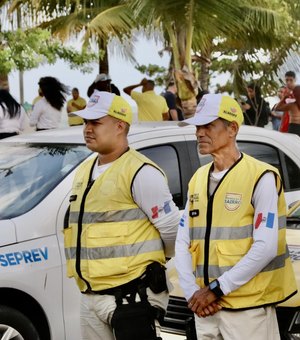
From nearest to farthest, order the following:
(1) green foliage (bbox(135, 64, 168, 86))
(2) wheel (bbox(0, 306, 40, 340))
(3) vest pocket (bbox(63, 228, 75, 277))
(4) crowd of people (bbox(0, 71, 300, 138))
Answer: (3) vest pocket (bbox(63, 228, 75, 277)) → (2) wheel (bbox(0, 306, 40, 340)) → (4) crowd of people (bbox(0, 71, 300, 138)) → (1) green foliage (bbox(135, 64, 168, 86))

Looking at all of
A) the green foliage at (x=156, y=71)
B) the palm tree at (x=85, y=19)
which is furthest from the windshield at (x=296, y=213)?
the green foliage at (x=156, y=71)

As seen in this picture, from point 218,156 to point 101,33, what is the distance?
15.0 metres

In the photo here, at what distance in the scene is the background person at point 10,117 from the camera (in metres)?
10.9

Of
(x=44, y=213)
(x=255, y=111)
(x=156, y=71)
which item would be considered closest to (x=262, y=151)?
(x=44, y=213)

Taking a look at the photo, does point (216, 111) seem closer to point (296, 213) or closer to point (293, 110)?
point (296, 213)

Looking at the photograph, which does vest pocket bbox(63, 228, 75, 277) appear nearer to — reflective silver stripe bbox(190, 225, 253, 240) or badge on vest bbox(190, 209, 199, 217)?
badge on vest bbox(190, 209, 199, 217)

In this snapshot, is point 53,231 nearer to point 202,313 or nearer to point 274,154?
point 202,313

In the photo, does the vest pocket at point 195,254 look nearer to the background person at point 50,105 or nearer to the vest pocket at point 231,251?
the vest pocket at point 231,251

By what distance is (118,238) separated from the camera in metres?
4.13

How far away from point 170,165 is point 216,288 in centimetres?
253

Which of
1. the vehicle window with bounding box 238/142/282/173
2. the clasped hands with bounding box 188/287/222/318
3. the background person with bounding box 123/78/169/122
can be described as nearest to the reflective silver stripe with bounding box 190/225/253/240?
the clasped hands with bounding box 188/287/222/318

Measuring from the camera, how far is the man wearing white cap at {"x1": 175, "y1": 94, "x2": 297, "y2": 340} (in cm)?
375

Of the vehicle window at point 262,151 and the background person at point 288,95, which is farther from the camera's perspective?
the background person at point 288,95

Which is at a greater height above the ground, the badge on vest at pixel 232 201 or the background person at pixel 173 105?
the background person at pixel 173 105
